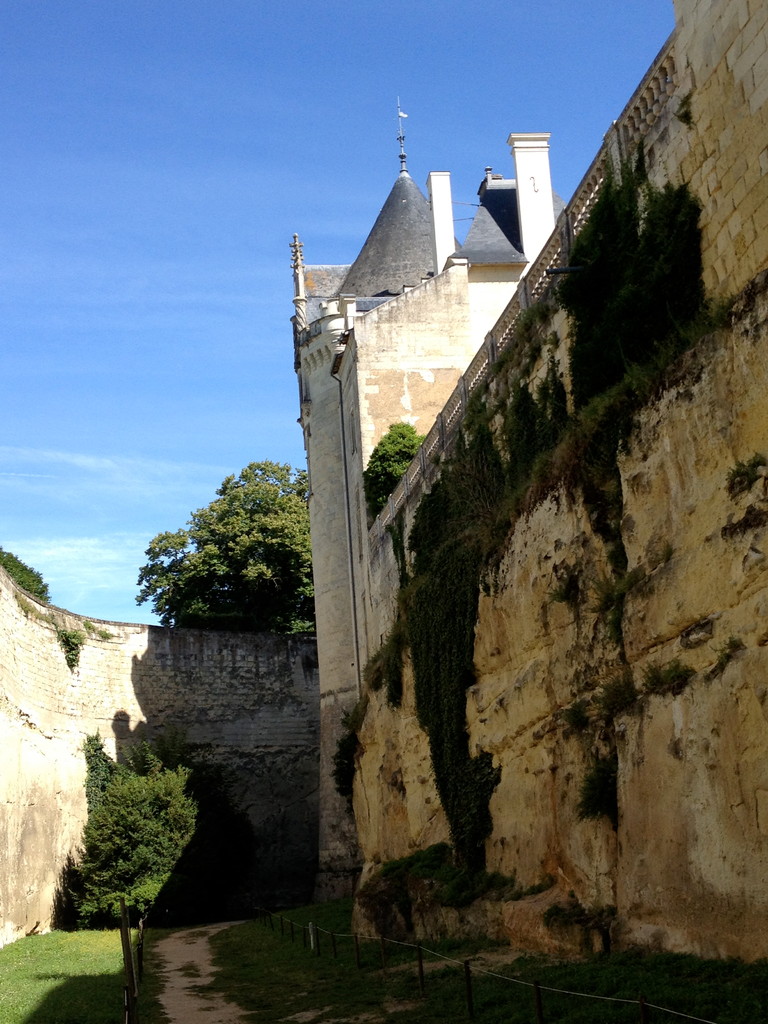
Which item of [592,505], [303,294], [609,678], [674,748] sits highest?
[303,294]

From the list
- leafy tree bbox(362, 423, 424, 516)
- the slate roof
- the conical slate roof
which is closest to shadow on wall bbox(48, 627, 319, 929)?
leafy tree bbox(362, 423, 424, 516)

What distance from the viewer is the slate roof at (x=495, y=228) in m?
29.6

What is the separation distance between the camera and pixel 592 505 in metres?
11.9

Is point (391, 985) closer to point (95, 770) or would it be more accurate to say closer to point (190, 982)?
point (190, 982)

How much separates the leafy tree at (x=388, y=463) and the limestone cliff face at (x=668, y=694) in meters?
13.3

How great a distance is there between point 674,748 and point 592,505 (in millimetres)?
2878

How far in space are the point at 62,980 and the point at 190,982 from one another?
1.62 meters

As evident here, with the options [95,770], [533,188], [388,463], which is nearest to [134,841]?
[95,770]

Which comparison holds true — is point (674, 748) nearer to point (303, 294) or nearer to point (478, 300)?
point (478, 300)

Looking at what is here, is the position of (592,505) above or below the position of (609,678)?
above

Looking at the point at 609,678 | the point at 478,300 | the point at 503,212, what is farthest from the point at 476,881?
the point at 503,212

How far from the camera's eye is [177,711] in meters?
34.6

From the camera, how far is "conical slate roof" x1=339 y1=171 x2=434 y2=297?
32594 mm

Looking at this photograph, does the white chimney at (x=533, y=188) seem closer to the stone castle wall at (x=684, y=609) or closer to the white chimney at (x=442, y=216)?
the white chimney at (x=442, y=216)
